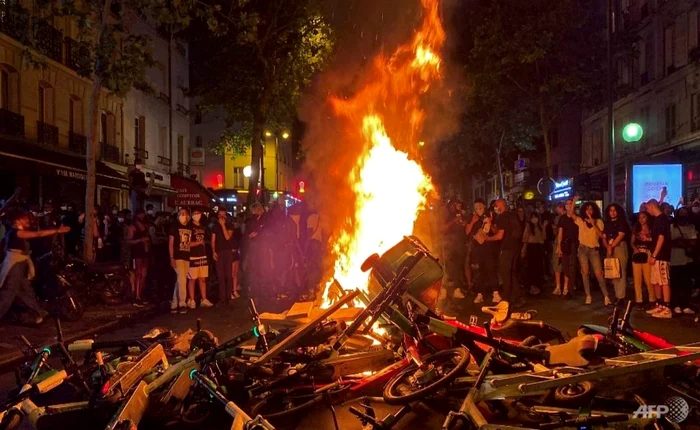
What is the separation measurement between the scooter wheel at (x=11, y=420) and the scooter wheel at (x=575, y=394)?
13.9 ft

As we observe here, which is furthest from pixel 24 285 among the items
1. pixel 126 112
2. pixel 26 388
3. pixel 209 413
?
pixel 126 112

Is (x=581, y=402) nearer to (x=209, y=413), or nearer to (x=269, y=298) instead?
(x=209, y=413)

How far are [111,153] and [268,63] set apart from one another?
32.2 ft

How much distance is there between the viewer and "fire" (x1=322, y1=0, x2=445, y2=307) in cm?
1077

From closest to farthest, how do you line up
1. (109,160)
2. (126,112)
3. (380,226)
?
(380,226) → (109,160) → (126,112)

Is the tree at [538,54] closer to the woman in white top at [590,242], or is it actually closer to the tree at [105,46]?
the woman in white top at [590,242]

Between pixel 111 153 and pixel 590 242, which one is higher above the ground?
pixel 111 153

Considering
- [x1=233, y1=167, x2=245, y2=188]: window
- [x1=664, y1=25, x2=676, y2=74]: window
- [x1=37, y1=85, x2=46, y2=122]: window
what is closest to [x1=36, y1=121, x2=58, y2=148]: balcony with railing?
[x1=37, y1=85, x2=46, y2=122]: window

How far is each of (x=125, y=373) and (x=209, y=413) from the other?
32.0 inches

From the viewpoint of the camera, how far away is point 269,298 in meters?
12.9

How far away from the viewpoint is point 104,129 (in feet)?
87.7

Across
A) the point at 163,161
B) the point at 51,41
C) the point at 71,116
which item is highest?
the point at 51,41

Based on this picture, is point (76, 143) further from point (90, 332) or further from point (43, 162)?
point (90, 332)

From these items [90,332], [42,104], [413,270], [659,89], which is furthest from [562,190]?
[90,332]
